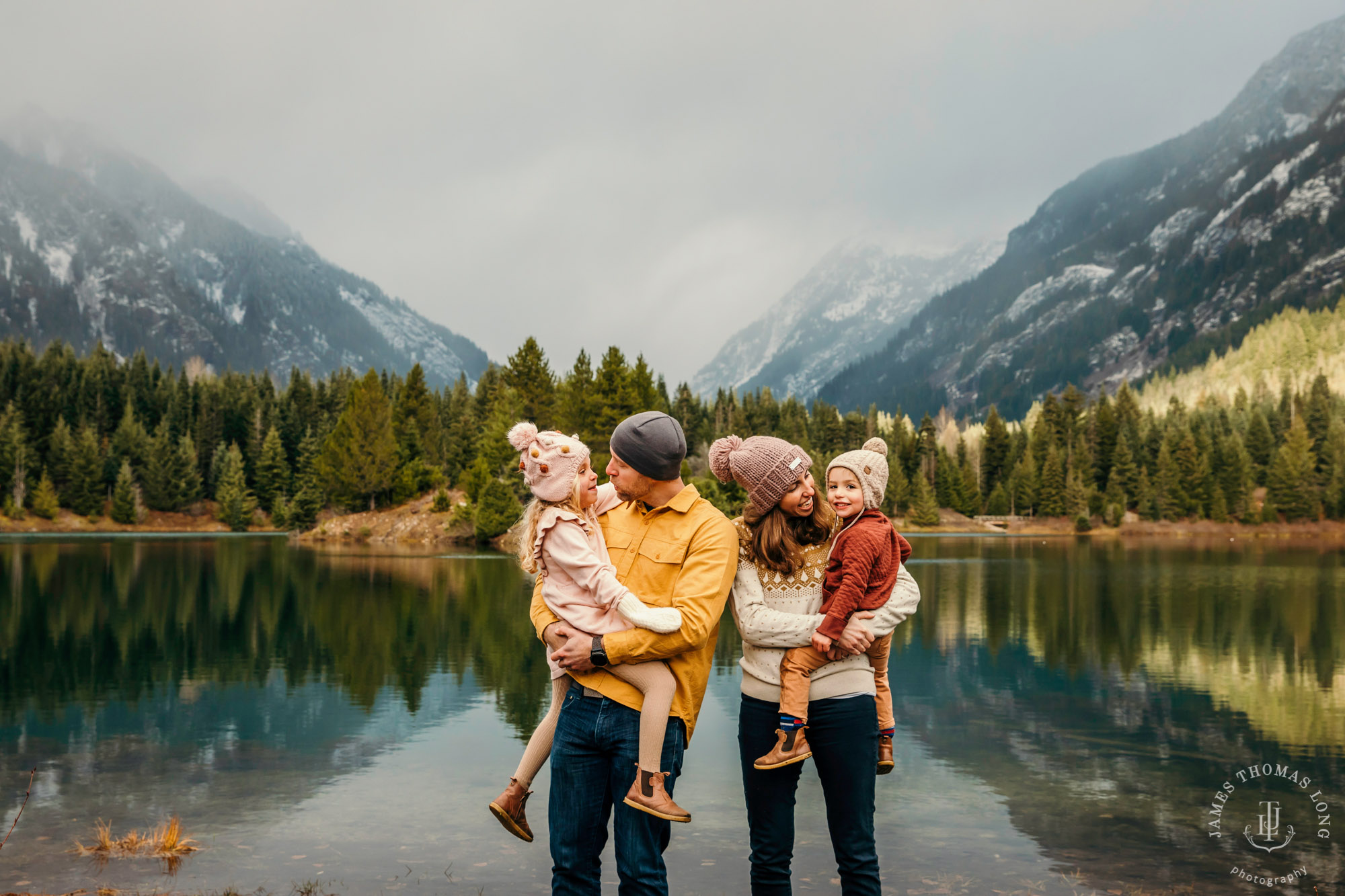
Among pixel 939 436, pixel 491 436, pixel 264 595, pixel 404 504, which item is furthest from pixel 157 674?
pixel 939 436

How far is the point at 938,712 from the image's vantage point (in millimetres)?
15961

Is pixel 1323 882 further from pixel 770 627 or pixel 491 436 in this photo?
pixel 491 436

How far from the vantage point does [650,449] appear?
4.14 m

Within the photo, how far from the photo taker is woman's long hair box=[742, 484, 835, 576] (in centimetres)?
450

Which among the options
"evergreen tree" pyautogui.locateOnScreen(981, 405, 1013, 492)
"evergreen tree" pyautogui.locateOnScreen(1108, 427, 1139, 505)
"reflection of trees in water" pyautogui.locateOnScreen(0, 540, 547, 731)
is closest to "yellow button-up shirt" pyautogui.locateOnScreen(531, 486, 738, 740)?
"reflection of trees in water" pyautogui.locateOnScreen(0, 540, 547, 731)

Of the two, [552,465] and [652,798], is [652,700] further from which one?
[552,465]

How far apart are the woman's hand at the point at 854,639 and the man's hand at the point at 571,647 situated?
117 centimetres

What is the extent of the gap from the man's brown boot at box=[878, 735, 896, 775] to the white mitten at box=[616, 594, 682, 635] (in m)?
1.63

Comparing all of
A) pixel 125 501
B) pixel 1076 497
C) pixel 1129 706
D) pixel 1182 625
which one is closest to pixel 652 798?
pixel 1129 706

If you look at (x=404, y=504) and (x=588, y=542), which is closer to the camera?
(x=588, y=542)

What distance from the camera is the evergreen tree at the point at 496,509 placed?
59.4 meters

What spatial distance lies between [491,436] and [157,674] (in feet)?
156

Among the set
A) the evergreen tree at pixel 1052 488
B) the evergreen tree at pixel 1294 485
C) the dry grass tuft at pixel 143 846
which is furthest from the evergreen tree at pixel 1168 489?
the dry grass tuft at pixel 143 846

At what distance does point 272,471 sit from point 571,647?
106m
